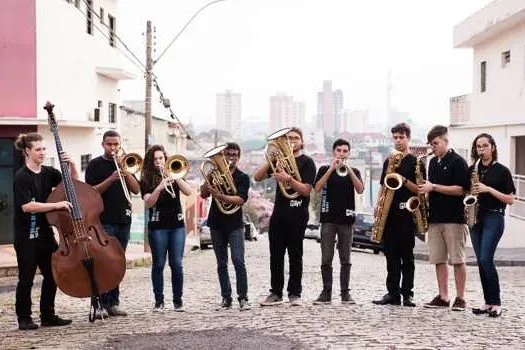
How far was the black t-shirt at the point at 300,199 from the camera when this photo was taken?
361 inches

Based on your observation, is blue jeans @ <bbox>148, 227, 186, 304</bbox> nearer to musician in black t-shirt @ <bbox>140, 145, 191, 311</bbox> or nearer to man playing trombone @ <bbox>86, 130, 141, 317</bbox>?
musician in black t-shirt @ <bbox>140, 145, 191, 311</bbox>

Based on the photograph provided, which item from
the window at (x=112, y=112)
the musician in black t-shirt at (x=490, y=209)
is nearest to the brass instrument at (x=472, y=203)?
the musician in black t-shirt at (x=490, y=209)

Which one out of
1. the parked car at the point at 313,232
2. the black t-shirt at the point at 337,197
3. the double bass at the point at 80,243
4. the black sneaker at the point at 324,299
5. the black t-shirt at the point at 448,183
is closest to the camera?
the double bass at the point at 80,243

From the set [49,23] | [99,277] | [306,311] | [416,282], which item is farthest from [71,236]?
[49,23]

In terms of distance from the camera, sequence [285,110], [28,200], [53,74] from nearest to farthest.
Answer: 1. [28,200]
2. [53,74]
3. [285,110]

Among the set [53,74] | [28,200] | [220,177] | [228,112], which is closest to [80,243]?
[28,200]

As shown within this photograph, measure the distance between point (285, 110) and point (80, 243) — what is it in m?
124

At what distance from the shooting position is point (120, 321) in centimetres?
866

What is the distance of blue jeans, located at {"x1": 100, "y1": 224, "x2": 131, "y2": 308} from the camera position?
899cm

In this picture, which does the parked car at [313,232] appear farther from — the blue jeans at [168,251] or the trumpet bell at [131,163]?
the trumpet bell at [131,163]

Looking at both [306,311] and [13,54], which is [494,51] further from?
[306,311]

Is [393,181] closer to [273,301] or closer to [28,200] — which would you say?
[273,301]

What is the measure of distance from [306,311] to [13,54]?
1566 cm

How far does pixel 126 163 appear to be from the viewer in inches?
357
